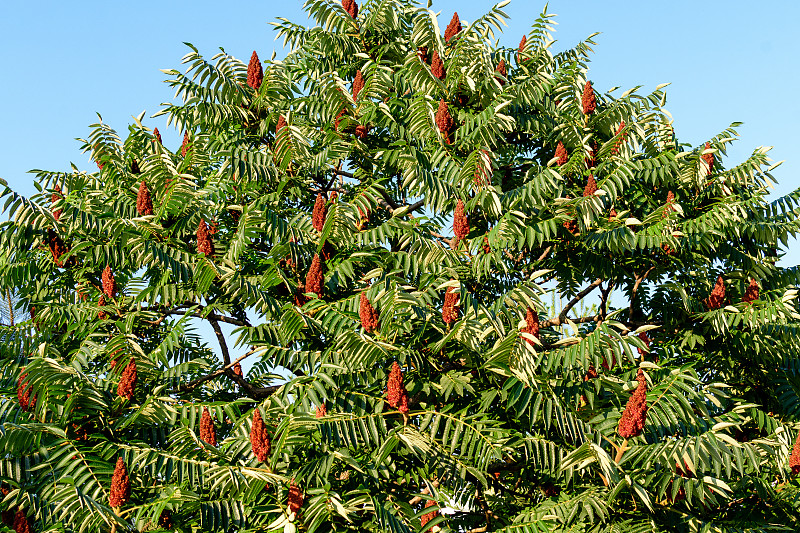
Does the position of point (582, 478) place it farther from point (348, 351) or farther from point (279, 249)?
point (279, 249)

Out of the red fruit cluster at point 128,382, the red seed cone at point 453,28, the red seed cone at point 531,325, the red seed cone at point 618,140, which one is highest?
the red seed cone at point 453,28

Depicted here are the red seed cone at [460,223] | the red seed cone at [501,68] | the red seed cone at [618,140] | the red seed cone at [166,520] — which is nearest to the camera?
the red seed cone at [166,520]

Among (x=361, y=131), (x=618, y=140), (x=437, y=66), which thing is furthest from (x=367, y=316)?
(x=618, y=140)

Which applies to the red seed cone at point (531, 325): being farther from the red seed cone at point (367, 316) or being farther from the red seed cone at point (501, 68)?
the red seed cone at point (501, 68)

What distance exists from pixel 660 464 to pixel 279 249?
4.04 metres

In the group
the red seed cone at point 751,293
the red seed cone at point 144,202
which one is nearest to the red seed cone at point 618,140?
the red seed cone at point 751,293

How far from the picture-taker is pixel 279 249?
802 cm

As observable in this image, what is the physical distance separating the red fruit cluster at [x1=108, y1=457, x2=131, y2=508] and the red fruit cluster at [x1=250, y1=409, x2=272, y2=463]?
3.27 feet

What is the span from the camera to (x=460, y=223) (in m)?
8.15

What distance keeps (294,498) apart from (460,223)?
3.22 meters

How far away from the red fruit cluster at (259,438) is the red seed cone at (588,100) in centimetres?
554

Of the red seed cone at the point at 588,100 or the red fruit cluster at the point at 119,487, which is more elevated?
the red seed cone at the point at 588,100

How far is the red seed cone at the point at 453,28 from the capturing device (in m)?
10.2

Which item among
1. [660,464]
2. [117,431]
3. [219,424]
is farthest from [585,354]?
[117,431]
